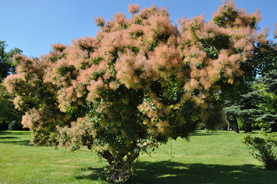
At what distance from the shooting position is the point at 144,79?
540cm

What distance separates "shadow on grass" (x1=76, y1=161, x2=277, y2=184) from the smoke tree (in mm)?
2166

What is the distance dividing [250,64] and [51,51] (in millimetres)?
6355

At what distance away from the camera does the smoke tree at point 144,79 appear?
5.43m

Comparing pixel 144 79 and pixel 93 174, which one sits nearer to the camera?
pixel 144 79

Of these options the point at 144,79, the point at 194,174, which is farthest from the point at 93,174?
the point at 144,79

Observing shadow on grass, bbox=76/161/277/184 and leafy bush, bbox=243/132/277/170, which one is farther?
leafy bush, bbox=243/132/277/170

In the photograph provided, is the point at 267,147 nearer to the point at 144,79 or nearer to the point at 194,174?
the point at 194,174

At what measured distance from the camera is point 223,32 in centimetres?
598

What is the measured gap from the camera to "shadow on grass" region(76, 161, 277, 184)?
28.8ft

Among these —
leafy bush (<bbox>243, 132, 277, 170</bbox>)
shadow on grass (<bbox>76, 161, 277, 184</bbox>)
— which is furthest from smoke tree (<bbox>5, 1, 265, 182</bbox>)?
leafy bush (<bbox>243, 132, 277, 170</bbox>)

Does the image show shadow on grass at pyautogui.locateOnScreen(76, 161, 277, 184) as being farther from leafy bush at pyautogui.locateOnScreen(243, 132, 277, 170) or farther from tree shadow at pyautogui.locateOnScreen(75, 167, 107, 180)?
leafy bush at pyautogui.locateOnScreen(243, 132, 277, 170)

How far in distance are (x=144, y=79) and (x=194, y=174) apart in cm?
627

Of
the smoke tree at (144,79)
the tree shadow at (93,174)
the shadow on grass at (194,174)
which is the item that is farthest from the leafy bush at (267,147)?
the tree shadow at (93,174)

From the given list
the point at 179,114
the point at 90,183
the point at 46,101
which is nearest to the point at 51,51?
the point at 46,101
